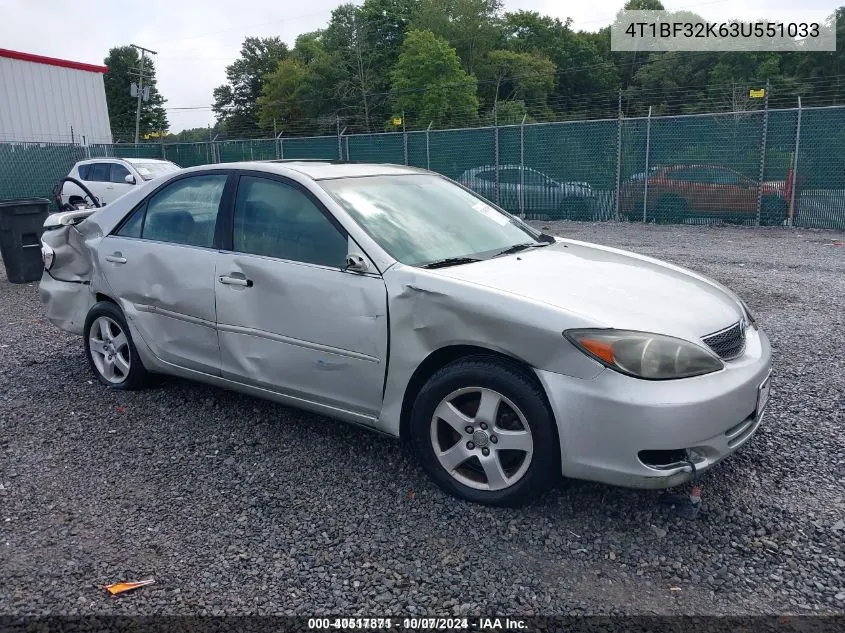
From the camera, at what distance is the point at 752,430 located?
10.7 feet

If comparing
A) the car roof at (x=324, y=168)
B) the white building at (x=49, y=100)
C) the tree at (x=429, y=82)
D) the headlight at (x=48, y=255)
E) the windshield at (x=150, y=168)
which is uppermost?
the tree at (x=429, y=82)

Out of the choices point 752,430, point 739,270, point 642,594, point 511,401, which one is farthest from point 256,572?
point 739,270

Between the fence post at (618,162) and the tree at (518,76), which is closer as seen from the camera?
the fence post at (618,162)

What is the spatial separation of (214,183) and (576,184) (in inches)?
514

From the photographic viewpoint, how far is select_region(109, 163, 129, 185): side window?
17.0 metres

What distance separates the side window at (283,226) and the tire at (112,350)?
1308mm

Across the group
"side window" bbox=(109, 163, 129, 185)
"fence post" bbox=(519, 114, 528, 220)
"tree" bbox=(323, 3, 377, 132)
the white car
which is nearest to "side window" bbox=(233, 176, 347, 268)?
"fence post" bbox=(519, 114, 528, 220)

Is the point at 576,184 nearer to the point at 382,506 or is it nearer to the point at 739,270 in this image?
the point at 739,270

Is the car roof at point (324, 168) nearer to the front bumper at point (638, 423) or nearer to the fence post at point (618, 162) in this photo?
the front bumper at point (638, 423)

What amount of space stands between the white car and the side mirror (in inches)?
576

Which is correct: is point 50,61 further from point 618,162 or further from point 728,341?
point 728,341

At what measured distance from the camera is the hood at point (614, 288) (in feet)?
10.1

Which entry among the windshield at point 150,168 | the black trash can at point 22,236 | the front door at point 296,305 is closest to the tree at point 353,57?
the windshield at point 150,168

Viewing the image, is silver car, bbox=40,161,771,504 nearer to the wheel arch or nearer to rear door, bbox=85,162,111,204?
the wheel arch
